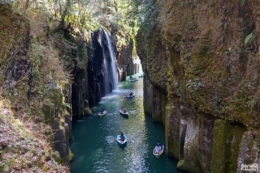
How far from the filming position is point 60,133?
1427 cm

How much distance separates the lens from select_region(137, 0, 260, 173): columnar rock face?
1062 centimetres

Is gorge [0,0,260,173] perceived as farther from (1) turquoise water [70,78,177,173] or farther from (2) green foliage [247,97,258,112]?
(1) turquoise water [70,78,177,173]

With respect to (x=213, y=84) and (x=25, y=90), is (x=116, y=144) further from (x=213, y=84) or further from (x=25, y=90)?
(x=213, y=84)

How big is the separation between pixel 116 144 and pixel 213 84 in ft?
34.3

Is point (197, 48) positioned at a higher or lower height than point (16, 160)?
higher

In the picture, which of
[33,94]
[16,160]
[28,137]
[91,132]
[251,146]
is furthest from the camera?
[91,132]

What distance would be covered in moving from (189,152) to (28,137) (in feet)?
31.1

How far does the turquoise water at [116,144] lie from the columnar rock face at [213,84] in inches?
80.5

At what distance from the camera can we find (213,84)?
1255 centimetres

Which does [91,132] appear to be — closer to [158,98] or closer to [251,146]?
[158,98]

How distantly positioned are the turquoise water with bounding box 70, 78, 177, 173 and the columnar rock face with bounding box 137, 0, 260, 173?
204 cm

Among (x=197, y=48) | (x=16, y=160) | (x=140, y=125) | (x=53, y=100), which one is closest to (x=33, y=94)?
(x=53, y=100)

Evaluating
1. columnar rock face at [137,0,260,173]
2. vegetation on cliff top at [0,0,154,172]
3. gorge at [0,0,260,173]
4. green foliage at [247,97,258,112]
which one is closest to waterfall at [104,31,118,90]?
vegetation on cliff top at [0,0,154,172]

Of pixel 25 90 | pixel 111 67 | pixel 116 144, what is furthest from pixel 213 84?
pixel 111 67
